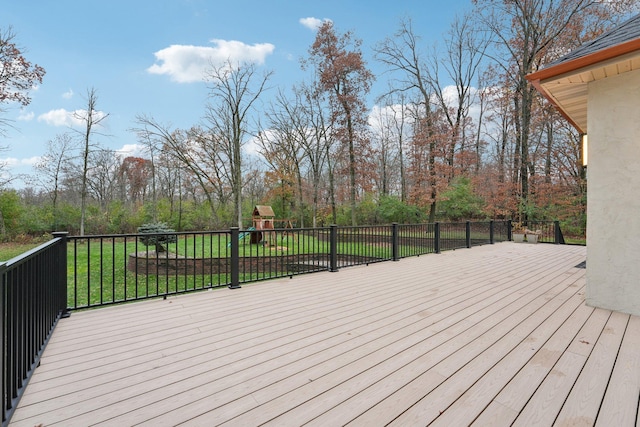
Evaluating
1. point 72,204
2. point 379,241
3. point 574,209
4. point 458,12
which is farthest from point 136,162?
point 574,209

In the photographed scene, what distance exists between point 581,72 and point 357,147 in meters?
11.5

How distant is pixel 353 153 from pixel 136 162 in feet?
49.5

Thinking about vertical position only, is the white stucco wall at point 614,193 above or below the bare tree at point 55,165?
below

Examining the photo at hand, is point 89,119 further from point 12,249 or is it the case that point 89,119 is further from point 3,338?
point 3,338

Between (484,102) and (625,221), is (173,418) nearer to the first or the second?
(625,221)

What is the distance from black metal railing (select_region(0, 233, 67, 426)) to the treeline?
985 cm

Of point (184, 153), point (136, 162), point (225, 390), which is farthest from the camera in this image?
point (136, 162)

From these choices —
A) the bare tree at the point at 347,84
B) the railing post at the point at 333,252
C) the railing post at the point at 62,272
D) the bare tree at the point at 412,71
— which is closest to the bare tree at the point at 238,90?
the bare tree at the point at 347,84

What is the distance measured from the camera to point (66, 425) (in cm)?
148

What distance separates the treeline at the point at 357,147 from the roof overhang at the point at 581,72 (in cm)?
1041

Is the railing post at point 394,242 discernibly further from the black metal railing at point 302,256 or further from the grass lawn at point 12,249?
the grass lawn at point 12,249

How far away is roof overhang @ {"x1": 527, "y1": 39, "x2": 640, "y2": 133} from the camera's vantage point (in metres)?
2.69

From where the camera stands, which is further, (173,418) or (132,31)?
(132,31)

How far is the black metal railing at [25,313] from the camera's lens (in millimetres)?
1504
